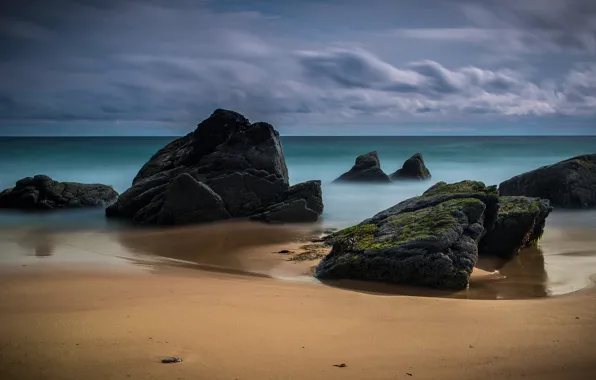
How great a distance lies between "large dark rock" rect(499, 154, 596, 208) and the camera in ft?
67.4

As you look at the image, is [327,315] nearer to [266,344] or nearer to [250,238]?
[266,344]

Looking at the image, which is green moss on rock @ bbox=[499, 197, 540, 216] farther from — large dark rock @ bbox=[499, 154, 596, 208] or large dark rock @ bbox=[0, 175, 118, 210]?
large dark rock @ bbox=[0, 175, 118, 210]

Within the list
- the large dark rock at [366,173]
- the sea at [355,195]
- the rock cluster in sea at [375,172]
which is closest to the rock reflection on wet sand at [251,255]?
the sea at [355,195]

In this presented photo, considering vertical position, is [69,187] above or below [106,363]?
above

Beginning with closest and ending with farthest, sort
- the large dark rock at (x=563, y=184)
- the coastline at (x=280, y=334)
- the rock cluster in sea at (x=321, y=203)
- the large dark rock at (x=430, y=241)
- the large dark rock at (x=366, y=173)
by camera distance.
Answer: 1. the coastline at (x=280, y=334)
2. the large dark rock at (x=430, y=241)
3. the rock cluster in sea at (x=321, y=203)
4. the large dark rock at (x=563, y=184)
5. the large dark rock at (x=366, y=173)

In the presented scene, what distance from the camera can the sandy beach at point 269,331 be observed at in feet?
17.2

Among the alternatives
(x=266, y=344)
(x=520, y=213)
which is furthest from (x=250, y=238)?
(x=266, y=344)

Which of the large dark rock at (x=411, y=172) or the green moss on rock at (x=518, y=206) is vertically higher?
the large dark rock at (x=411, y=172)

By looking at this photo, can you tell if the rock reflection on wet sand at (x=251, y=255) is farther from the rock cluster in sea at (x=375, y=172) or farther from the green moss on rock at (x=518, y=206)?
the rock cluster in sea at (x=375, y=172)

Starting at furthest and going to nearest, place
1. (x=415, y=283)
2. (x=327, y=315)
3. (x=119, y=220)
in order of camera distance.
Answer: (x=119, y=220) < (x=415, y=283) < (x=327, y=315)

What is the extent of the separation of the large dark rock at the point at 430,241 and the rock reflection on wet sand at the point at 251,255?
0.28 m

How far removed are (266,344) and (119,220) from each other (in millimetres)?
14525

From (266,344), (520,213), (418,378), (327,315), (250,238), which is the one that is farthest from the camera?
(250,238)

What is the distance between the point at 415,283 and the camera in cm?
984
